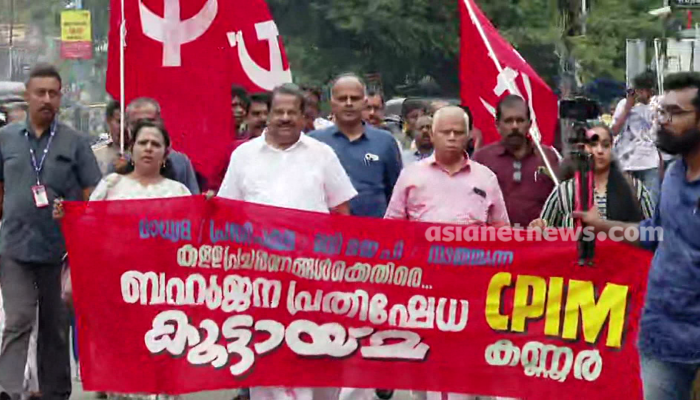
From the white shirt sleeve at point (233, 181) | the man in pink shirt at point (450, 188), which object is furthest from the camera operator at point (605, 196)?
the white shirt sleeve at point (233, 181)

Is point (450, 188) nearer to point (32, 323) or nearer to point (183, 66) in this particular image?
point (183, 66)

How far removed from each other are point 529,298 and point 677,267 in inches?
78.5

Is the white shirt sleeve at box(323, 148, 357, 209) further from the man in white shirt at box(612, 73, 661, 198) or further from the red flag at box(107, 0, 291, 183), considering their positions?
the man in white shirt at box(612, 73, 661, 198)

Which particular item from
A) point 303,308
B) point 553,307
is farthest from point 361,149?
point 553,307

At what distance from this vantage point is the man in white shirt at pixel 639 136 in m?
16.2

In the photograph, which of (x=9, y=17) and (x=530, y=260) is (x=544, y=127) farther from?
(x=9, y=17)

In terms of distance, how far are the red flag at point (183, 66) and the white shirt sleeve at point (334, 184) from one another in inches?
54.3

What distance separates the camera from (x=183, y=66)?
9.35 meters

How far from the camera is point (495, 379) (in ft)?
26.1

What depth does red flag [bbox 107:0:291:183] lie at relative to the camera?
9344mm

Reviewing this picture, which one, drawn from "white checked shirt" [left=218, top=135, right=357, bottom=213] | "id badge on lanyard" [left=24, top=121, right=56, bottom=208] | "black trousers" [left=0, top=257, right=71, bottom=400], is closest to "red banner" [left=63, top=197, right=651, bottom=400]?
"white checked shirt" [left=218, top=135, right=357, bottom=213]

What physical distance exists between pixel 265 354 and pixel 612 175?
6.64ft

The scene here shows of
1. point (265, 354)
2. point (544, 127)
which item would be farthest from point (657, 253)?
point (544, 127)

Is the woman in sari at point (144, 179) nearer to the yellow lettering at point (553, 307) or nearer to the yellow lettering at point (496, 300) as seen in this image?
the yellow lettering at point (496, 300)
